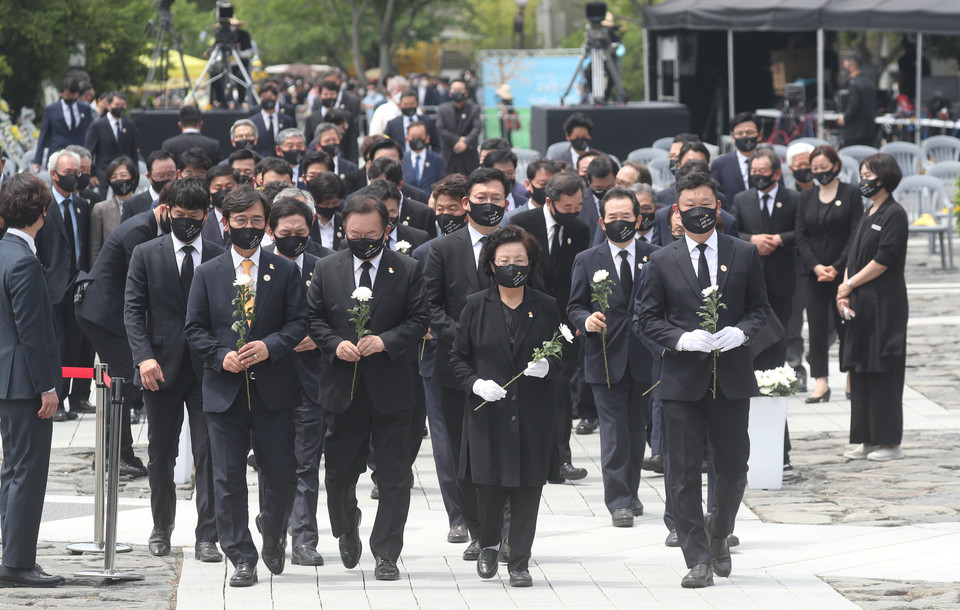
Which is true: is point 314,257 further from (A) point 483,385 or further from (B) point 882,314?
(B) point 882,314

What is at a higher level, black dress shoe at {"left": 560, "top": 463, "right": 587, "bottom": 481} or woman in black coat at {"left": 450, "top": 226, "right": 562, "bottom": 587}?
woman in black coat at {"left": 450, "top": 226, "right": 562, "bottom": 587}

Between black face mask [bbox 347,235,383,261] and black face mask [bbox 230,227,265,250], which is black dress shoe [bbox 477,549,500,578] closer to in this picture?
black face mask [bbox 347,235,383,261]

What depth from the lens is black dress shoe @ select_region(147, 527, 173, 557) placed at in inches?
332

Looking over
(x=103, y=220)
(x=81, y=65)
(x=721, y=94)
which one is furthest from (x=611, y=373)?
(x=721, y=94)

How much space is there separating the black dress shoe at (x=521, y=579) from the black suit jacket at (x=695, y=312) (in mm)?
1183

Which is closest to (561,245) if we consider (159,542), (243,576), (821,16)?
(159,542)

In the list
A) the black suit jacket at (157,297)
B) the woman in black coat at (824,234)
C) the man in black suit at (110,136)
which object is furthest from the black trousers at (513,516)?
the man in black suit at (110,136)

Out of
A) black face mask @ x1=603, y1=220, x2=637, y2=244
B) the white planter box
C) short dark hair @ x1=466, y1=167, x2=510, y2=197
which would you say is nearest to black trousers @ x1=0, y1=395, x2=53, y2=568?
short dark hair @ x1=466, y1=167, x2=510, y2=197

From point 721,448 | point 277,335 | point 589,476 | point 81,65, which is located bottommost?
point 589,476

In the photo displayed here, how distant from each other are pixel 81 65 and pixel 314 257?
19.8 meters

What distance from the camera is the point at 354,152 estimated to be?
20.1 meters

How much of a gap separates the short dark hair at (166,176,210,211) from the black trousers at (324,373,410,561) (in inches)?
56.3

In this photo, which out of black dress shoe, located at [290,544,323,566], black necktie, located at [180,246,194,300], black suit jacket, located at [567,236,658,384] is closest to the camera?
black dress shoe, located at [290,544,323,566]

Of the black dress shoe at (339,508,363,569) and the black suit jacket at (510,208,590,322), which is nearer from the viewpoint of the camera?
the black dress shoe at (339,508,363,569)
